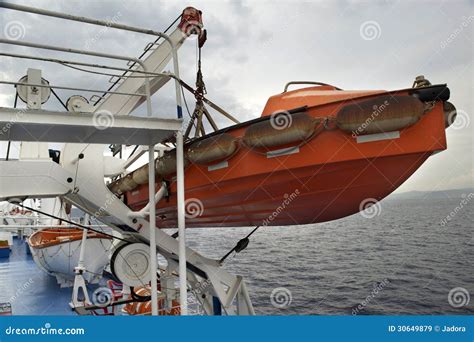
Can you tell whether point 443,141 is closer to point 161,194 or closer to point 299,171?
point 299,171

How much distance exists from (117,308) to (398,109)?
6.43 meters

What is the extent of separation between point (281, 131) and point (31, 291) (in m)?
10.2

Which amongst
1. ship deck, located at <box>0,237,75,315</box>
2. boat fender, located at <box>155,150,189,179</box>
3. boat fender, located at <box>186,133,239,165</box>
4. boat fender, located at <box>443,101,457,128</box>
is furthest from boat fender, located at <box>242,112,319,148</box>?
ship deck, located at <box>0,237,75,315</box>

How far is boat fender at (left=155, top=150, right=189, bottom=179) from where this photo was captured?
4.27 m

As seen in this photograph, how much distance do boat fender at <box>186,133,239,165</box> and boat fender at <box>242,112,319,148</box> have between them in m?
0.22

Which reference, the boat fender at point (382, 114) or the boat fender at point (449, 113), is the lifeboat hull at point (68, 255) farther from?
the boat fender at point (449, 113)

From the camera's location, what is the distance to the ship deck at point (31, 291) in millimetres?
8336

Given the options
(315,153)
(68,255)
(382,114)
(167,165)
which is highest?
(382,114)

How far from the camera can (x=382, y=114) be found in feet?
11.0

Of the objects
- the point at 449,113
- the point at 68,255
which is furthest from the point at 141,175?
the point at 68,255

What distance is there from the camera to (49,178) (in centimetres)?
383

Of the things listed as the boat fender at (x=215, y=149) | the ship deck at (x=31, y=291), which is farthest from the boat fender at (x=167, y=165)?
the ship deck at (x=31, y=291)

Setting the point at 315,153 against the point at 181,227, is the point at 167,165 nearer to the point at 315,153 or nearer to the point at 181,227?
the point at 181,227

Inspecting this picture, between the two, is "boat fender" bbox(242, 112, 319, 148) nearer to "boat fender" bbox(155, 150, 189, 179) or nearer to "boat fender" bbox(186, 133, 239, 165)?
"boat fender" bbox(186, 133, 239, 165)
